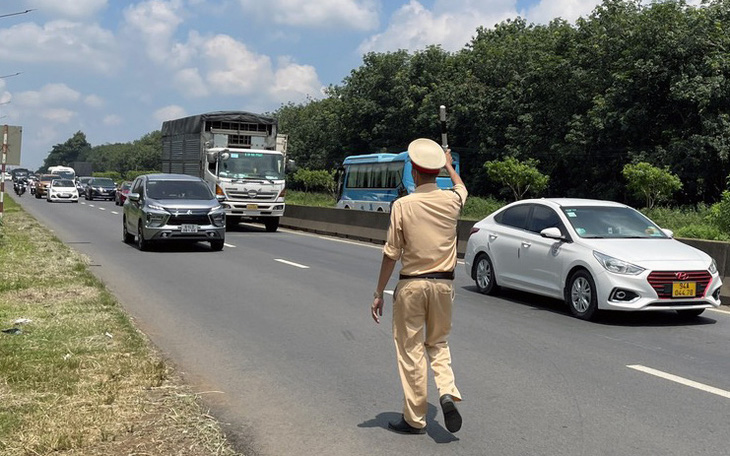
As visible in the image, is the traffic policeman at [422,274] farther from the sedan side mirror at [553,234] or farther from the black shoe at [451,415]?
the sedan side mirror at [553,234]

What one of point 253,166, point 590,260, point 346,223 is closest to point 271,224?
point 253,166

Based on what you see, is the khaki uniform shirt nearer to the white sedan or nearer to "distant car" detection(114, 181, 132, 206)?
the white sedan

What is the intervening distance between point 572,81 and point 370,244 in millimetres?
27112

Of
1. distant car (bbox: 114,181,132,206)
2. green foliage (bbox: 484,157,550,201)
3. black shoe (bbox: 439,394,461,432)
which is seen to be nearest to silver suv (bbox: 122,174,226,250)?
black shoe (bbox: 439,394,461,432)

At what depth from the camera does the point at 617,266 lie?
33.5 feet

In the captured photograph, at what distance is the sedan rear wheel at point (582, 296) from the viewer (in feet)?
34.1

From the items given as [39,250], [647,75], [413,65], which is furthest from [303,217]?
[413,65]

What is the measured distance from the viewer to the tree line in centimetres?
3797

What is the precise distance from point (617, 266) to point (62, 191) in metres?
49.3

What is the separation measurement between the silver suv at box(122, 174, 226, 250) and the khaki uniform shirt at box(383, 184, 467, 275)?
47.6ft

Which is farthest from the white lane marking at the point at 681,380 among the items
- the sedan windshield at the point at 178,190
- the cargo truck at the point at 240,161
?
the cargo truck at the point at 240,161

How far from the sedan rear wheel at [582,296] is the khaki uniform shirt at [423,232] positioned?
5372 millimetres

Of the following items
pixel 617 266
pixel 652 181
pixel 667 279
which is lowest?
pixel 667 279

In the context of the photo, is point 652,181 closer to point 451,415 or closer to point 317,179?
point 451,415
